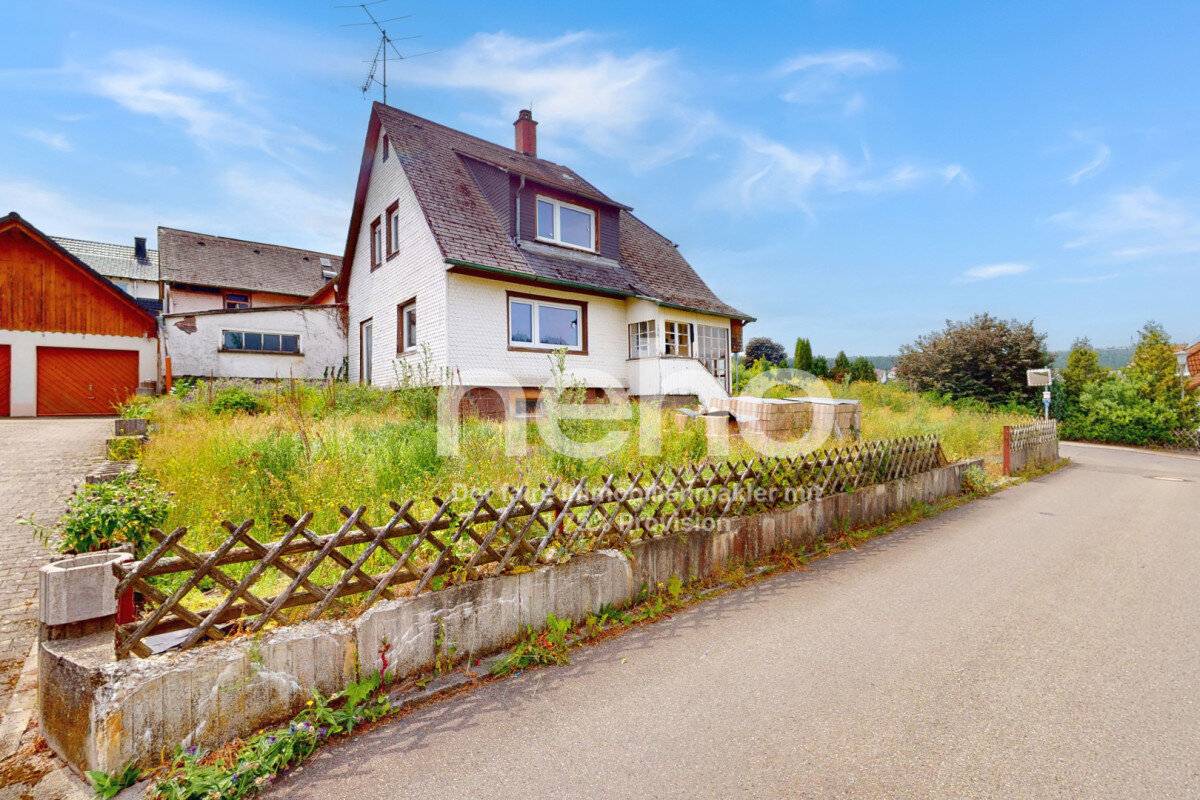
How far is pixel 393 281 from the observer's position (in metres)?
14.8

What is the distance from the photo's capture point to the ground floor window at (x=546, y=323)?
1358cm

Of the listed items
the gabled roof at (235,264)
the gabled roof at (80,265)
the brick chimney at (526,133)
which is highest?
the brick chimney at (526,133)

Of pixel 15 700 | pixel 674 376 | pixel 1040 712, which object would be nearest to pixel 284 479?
pixel 15 700

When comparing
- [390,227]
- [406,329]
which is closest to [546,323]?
[406,329]

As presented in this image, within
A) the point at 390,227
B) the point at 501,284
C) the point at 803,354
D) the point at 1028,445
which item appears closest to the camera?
the point at 1028,445

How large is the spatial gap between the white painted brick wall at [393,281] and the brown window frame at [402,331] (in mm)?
183

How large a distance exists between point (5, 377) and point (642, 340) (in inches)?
772

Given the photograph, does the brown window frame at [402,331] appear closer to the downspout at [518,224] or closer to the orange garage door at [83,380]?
the downspout at [518,224]

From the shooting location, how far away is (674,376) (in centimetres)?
1470

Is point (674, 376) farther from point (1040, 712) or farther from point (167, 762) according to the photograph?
point (167, 762)

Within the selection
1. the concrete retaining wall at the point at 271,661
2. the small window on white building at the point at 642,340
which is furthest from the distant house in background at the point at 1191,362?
the concrete retaining wall at the point at 271,661

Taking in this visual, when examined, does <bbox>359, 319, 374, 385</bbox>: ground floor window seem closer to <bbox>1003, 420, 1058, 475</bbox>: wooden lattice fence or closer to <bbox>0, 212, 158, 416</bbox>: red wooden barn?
<bbox>0, 212, 158, 416</bbox>: red wooden barn

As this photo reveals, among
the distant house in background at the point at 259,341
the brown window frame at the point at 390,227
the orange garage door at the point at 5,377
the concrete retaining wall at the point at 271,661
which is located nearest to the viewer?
the concrete retaining wall at the point at 271,661

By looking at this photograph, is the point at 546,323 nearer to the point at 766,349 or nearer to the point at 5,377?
the point at 5,377
